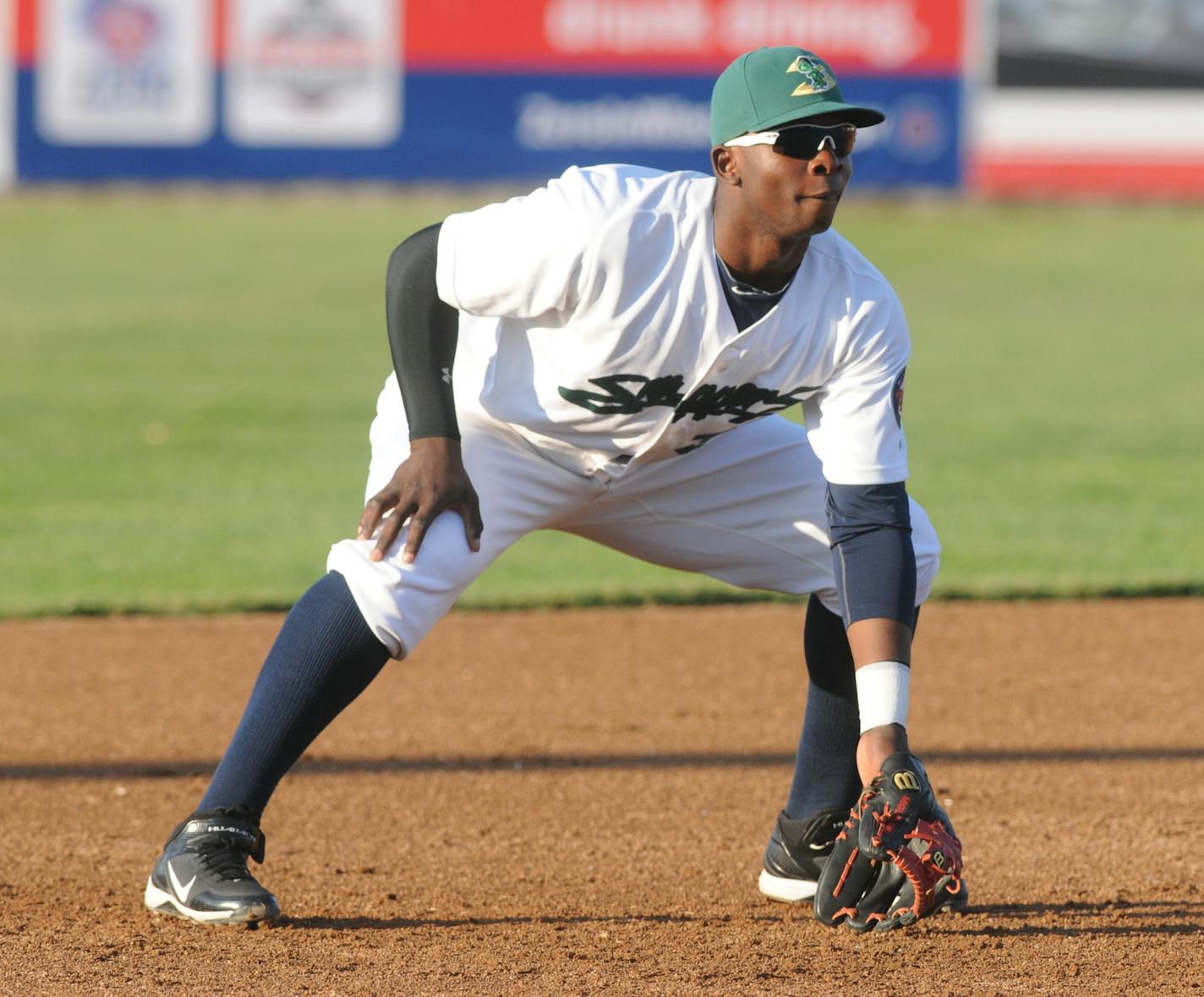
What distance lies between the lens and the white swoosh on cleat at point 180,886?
3260 millimetres

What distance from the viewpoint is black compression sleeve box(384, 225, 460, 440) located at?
327 cm

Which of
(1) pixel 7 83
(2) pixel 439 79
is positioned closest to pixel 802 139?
(2) pixel 439 79

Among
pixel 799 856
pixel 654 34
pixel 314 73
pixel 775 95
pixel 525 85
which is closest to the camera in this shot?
pixel 775 95

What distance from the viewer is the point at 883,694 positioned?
3074 millimetres

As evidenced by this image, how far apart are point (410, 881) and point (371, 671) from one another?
642mm

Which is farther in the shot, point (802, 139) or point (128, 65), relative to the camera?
point (128, 65)

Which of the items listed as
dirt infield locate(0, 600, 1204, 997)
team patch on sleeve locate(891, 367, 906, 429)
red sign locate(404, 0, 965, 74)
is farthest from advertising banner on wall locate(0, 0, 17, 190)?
team patch on sleeve locate(891, 367, 906, 429)

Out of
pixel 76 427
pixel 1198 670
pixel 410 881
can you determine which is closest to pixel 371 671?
pixel 410 881

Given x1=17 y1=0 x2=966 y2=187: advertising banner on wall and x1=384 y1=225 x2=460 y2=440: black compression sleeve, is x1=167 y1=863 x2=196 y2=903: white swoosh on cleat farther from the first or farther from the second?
x1=17 y1=0 x2=966 y2=187: advertising banner on wall

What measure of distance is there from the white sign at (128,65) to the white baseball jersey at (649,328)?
21610mm

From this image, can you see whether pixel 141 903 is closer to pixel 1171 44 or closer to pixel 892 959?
pixel 892 959

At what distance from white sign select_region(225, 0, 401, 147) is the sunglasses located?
21.5 m

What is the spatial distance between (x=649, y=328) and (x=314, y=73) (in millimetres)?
21580

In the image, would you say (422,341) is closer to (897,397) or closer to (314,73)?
(897,397)
